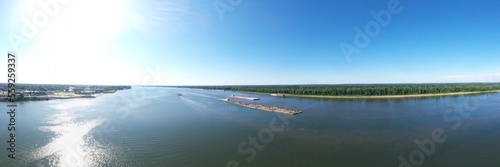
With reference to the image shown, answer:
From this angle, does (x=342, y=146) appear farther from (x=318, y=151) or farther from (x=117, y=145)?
(x=117, y=145)

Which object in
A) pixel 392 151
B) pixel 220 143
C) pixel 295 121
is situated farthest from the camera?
pixel 295 121

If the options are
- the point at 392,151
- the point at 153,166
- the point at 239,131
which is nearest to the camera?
the point at 153,166

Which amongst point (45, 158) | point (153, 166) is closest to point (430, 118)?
point (153, 166)

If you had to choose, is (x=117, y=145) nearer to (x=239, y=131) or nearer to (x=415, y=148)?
(x=239, y=131)

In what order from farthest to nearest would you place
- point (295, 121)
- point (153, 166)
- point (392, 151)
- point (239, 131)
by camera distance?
1. point (295, 121)
2. point (239, 131)
3. point (392, 151)
4. point (153, 166)

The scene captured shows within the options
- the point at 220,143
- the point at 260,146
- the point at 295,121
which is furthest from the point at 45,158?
the point at 295,121

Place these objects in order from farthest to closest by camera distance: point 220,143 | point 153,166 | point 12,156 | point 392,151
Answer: point 220,143
point 392,151
point 12,156
point 153,166

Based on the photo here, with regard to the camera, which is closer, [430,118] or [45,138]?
[45,138]

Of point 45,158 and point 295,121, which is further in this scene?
point 295,121
